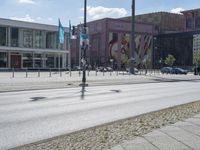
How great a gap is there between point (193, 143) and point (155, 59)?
427 feet

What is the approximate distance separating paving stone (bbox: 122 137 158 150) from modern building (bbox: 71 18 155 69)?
11161cm

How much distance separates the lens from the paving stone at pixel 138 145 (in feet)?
24.2

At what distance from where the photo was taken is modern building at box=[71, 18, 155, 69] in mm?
123875

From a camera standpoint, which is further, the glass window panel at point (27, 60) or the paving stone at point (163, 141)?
the glass window panel at point (27, 60)

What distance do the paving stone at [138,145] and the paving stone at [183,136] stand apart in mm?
767

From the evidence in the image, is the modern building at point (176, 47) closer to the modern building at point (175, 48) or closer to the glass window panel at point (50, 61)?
the modern building at point (175, 48)

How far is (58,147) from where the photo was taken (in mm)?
7875

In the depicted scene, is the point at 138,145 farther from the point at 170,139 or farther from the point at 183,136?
the point at 183,136

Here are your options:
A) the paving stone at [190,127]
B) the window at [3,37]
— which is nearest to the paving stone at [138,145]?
the paving stone at [190,127]

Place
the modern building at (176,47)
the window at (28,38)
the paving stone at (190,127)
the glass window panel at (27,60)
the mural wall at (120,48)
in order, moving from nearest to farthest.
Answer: the paving stone at (190,127) < the glass window panel at (27,60) < the window at (28,38) < the mural wall at (120,48) < the modern building at (176,47)

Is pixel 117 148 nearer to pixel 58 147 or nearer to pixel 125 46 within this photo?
pixel 58 147

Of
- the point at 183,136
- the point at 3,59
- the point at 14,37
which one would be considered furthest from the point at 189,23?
the point at 183,136

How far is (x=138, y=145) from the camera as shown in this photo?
764cm

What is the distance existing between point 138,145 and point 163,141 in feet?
2.24
